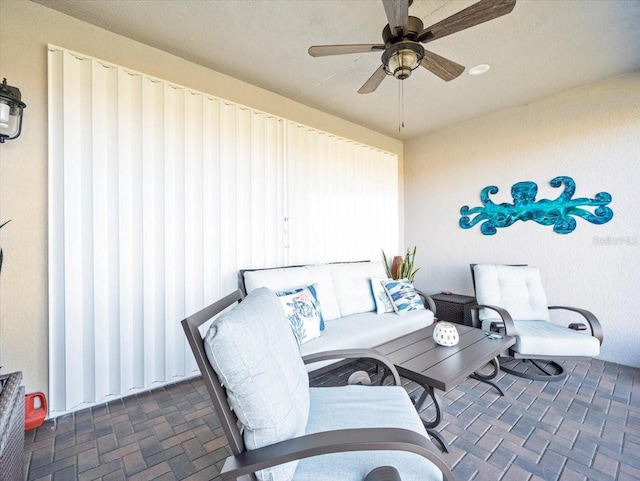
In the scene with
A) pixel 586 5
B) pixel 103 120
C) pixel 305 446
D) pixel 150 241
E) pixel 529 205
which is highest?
pixel 586 5

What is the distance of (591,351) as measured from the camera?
2395 millimetres

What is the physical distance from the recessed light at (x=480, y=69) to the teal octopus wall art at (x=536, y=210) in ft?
4.88

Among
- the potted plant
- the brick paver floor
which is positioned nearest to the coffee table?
the brick paver floor

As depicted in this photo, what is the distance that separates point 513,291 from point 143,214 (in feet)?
12.2

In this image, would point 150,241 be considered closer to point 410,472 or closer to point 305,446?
point 305,446

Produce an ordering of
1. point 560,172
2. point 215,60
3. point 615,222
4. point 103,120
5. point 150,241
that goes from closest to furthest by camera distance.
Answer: point 103,120 → point 150,241 → point 215,60 → point 615,222 → point 560,172

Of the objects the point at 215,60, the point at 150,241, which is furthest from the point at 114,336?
the point at 215,60

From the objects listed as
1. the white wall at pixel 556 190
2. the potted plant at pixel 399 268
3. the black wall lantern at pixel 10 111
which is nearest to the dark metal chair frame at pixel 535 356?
the white wall at pixel 556 190

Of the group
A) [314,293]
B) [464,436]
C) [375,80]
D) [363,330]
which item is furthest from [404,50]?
[464,436]

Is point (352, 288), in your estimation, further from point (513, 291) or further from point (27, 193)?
point (27, 193)

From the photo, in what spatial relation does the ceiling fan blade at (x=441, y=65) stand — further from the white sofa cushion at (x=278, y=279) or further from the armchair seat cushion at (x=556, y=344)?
the armchair seat cushion at (x=556, y=344)

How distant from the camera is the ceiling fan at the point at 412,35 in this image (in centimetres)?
148

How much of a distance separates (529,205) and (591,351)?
5.75 ft

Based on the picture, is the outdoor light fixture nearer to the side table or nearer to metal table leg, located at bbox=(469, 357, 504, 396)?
metal table leg, located at bbox=(469, 357, 504, 396)
